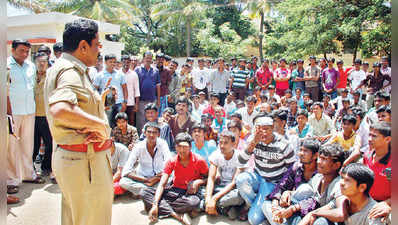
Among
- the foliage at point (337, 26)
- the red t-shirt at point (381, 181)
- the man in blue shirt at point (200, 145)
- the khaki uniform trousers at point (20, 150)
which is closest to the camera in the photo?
the red t-shirt at point (381, 181)

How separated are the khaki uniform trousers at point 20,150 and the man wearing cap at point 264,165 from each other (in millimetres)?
2652

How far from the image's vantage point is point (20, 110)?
3.93 meters

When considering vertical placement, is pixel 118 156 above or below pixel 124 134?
below

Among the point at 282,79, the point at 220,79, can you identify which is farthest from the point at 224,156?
the point at 282,79

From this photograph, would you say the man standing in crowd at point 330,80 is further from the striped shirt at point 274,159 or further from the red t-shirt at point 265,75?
the striped shirt at point 274,159

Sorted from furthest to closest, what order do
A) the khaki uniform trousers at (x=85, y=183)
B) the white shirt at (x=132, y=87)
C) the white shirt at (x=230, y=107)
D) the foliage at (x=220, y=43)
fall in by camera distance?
the foliage at (x=220, y=43) < the white shirt at (x=230, y=107) < the white shirt at (x=132, y=87) < the khaki uniform trousers at (x=85, y=183)

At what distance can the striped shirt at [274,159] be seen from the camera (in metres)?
3.56

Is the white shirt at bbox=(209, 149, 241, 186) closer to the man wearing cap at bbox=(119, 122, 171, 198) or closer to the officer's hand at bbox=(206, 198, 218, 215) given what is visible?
the officer's hand at bbox=(206, 198, 218, 215)

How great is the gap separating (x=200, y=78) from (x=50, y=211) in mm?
6315

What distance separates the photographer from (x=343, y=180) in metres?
2.59

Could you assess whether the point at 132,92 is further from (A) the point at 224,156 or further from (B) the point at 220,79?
(B) the point at 220,79

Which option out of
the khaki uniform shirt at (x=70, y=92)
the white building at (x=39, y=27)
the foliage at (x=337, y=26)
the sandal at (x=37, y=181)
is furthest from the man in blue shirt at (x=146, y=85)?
the foliage at (x=337, y=26)

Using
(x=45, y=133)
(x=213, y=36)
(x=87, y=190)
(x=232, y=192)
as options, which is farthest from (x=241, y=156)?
(x=213, y=36)

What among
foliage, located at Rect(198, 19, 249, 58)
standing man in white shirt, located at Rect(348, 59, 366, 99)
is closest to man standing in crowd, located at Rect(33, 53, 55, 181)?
standing man in white shirt, located at Rect(348, 59, 366, 99)
